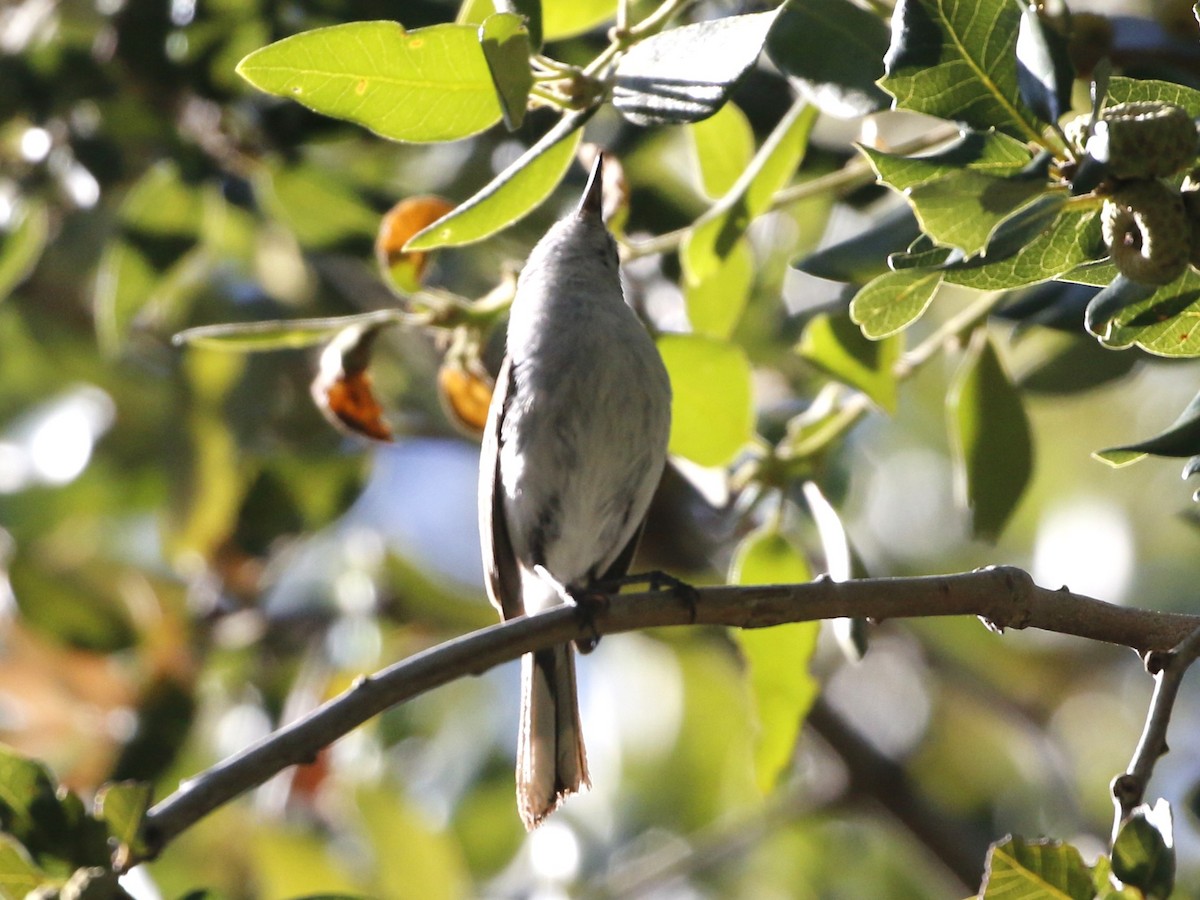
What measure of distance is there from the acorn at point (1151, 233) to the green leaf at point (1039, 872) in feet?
2.09

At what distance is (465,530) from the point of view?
235 inches

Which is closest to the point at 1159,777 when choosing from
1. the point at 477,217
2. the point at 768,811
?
the point at 768,811

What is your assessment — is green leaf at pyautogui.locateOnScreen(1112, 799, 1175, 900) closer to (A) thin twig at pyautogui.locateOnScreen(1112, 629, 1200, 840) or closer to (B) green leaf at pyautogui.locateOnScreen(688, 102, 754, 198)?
(A) thin twig at pyautogui.locateOnScreen(1112, 629, 1200, 840)

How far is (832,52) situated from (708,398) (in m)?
0.71

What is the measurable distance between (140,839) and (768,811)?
2.96m

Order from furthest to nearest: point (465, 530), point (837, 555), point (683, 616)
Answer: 1. point (465, 530)
2. point (837, 555)
3. point (683, 616)

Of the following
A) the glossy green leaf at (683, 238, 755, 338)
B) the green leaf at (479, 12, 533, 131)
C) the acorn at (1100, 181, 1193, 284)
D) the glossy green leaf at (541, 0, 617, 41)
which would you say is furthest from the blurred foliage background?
the acorn at (1100, 181, 1193, 284)

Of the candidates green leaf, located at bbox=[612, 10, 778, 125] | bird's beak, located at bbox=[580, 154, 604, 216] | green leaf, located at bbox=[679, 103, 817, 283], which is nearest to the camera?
green leaf, located at bbox=[612, 10, 778, 125]

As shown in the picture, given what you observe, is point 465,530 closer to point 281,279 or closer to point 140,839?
point 281,279

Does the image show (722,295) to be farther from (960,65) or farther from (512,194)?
(960,65)

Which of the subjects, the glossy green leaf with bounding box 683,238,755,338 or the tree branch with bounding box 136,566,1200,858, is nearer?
the tree branch with bounding box 136,566,1200,858

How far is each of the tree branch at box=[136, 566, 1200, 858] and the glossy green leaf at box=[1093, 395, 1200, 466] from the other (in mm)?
183

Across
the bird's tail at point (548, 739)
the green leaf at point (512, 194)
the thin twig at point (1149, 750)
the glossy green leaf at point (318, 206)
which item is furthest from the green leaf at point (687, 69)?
the glossy green leaf at point (318, 206)

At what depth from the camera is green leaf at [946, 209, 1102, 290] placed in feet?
5.02
